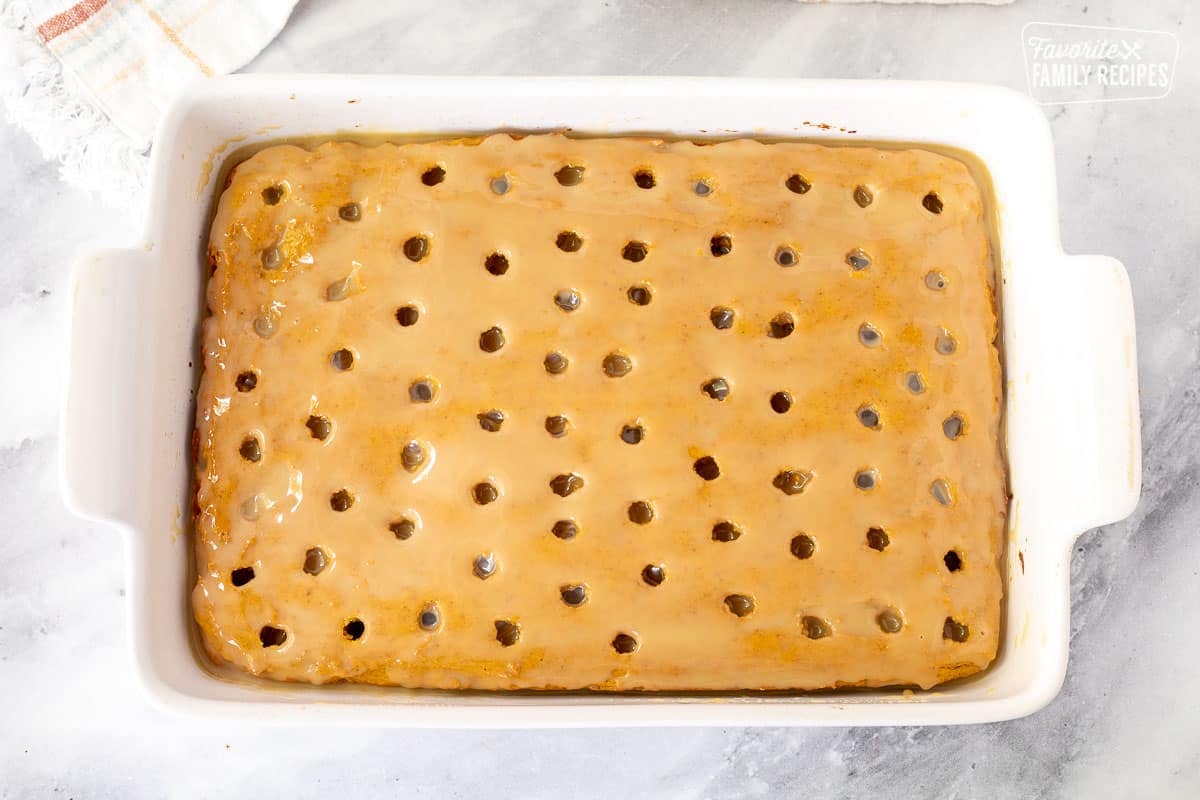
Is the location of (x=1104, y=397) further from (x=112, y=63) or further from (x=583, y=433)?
(x=112, y=63)

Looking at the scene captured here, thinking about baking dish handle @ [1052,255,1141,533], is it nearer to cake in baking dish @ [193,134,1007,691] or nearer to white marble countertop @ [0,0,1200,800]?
cake in baking dish @ [193,134,1007,691]

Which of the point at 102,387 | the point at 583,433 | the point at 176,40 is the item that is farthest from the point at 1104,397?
the point at 176,40

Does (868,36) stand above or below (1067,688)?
above

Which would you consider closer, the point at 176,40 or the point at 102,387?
the point at 102,387

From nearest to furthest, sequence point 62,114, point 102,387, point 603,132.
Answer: point 102,387, point 603,132, point 62,114

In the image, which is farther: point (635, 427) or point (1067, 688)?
point (1067, 688)

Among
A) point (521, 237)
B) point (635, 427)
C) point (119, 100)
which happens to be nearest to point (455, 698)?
point (635, 427)

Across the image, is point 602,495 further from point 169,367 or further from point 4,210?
point 4,210

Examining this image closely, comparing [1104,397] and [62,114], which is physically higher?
[62,114]
